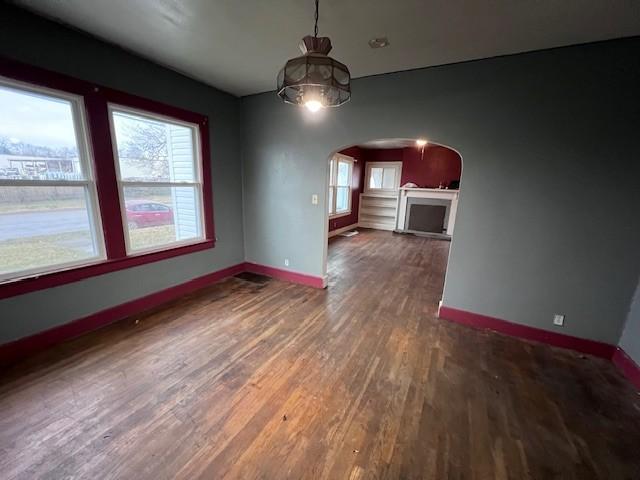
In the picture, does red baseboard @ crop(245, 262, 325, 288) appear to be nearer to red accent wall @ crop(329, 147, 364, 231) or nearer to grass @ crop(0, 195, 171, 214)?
grass @ crop(0, 195, 171, 214)

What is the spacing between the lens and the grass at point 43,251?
205 centimetres

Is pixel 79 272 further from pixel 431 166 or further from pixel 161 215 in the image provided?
pixel 431 166

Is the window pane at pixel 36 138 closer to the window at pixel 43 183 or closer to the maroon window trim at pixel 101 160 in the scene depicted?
the window at pixel 43 183

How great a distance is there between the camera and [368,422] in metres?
1.65

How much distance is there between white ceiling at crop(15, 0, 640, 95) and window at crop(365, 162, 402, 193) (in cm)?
567

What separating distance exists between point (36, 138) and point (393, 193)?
25.0ft

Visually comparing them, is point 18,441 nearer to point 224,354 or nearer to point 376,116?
point 224,354

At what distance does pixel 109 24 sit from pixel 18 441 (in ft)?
9.53

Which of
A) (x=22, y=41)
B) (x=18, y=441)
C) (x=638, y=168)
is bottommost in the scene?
(x=18, y=441)

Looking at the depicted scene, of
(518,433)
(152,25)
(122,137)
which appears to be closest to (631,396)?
(518,433)

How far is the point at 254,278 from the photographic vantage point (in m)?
3.98

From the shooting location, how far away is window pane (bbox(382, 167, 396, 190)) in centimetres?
811

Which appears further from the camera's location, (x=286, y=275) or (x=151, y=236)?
(x=286, y=275)

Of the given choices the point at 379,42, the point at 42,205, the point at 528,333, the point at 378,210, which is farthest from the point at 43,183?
the point at 378,210
